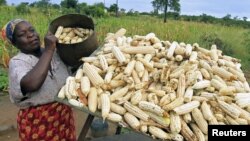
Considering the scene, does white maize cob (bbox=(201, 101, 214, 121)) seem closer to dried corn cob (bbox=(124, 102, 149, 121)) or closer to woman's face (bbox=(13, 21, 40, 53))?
dried corn cob (bbox=(124, 102, 149, 121))

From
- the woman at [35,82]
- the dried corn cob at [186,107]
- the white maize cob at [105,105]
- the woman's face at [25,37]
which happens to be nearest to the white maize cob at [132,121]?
the white maize cob at [105,105]

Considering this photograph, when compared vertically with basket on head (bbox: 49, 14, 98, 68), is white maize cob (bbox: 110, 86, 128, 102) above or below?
below

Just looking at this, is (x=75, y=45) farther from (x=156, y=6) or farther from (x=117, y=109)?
(x=156, y=6)

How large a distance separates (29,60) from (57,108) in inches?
17.2

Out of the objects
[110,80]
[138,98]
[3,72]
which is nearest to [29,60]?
[110,80]

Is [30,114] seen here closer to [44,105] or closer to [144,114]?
[44,105]

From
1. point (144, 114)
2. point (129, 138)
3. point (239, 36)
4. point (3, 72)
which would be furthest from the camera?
point (239, 36)

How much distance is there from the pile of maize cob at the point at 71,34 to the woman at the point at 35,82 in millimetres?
156

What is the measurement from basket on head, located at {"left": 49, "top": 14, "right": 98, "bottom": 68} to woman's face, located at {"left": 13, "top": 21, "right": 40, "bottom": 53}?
0.61 feet

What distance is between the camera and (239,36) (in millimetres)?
13516

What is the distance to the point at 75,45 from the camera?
8.32 feet

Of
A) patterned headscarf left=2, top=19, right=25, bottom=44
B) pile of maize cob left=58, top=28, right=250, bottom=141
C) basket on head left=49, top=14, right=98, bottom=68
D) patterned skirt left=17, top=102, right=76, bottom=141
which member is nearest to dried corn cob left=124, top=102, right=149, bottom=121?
pile of maize cob left=58, top=28, right=250, bottom=141

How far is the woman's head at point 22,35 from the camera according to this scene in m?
2.51

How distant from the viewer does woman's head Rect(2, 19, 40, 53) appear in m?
2.51
